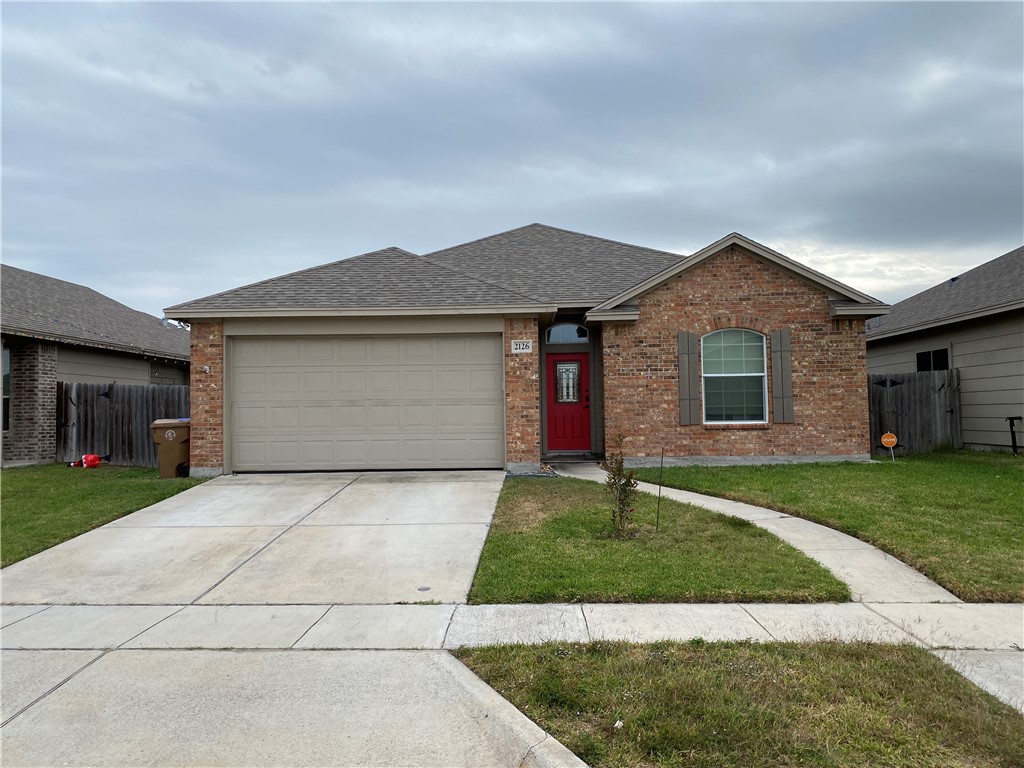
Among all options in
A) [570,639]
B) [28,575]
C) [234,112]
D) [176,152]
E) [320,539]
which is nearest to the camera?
[570,639]

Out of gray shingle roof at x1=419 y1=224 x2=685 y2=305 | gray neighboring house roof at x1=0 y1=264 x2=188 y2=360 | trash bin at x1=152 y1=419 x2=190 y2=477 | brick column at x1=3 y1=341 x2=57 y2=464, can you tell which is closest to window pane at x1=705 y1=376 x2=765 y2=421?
gray shingle roof at x1=419 y1=224 x2=685 y2=305

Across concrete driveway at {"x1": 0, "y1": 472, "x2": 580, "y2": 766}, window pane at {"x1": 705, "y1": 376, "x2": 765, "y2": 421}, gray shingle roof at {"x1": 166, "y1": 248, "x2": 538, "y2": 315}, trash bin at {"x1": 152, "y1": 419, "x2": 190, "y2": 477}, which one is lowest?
concrete driveway at {"x1": 0, "y1": 472, "x2": 580, "y2": 766}

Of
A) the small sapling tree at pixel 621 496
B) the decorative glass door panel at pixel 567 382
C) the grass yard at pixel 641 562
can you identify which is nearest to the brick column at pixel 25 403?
the decorative glass door panel at pixel 567 382

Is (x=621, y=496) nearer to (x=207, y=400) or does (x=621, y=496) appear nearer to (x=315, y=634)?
(x=315, y=634)

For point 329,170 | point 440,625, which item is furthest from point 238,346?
point 440,625

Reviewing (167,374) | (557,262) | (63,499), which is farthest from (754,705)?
(167,374)

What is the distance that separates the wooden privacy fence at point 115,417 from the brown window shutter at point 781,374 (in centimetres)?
1221

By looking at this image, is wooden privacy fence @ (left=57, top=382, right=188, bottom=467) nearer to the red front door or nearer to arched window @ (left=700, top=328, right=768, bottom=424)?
the red front door

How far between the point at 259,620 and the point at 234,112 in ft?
38.3

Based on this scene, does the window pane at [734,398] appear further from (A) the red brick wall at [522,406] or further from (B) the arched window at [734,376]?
(A) the red brick wall at [522,406]

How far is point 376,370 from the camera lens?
11289mm

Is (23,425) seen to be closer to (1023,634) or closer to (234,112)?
(234,112)

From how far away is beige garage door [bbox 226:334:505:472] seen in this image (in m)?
11.2

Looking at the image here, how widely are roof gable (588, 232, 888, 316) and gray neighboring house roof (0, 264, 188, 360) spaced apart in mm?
12047
